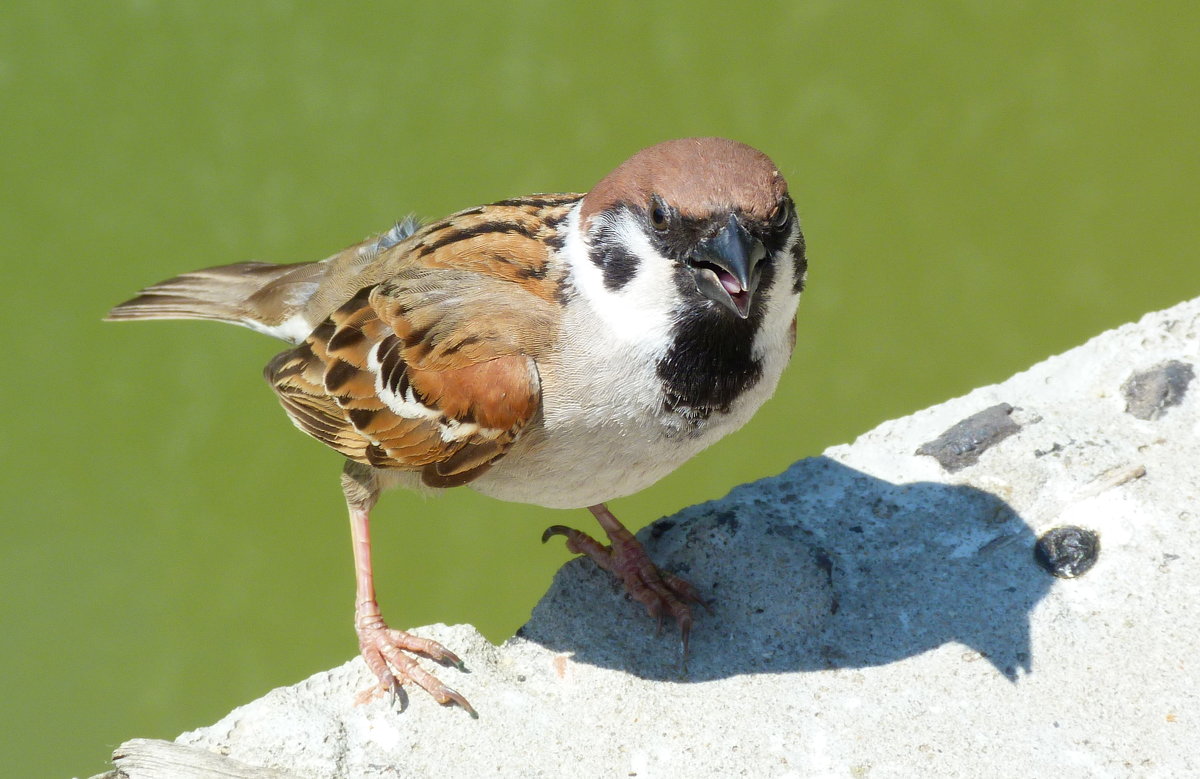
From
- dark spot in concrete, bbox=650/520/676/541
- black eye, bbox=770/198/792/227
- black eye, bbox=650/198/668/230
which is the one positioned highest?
black eye, bbox=650/198/668/230

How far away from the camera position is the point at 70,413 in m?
5.98

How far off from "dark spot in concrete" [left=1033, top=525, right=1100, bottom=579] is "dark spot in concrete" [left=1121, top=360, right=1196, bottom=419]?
0.50m

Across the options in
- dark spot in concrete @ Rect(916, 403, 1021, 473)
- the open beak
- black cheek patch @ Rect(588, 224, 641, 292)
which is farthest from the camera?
dark spot in concrete @ Rect(916, 403, 1021, 473)

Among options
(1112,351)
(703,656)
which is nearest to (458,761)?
(703,656)

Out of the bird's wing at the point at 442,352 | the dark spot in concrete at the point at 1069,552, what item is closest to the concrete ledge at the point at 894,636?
the dark spot in concrete at the point at 1069,552

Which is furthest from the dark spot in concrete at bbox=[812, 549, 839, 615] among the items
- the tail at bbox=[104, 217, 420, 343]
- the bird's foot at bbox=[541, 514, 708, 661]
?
the tail at bbox=[104, 217, 420, 343]

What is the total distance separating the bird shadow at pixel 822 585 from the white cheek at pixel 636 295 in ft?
3.09

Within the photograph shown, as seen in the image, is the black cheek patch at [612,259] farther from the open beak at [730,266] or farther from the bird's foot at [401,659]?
the bird's foot at [401,659]

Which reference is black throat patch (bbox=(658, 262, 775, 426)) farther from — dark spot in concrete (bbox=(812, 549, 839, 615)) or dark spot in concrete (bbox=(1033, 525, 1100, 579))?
dark spot in concrete (bbox=(1033, 525, 1100, 579))

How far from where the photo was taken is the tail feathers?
13.2 feet

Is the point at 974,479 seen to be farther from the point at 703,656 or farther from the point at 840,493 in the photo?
the point at 703,656

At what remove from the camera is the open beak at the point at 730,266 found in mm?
2639

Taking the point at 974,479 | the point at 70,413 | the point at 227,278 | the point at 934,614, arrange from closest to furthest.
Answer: the point at 934,614
the point at 974,479
the point at 227,278
the point at 70,413

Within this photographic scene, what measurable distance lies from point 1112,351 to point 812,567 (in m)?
Result: 1.23
